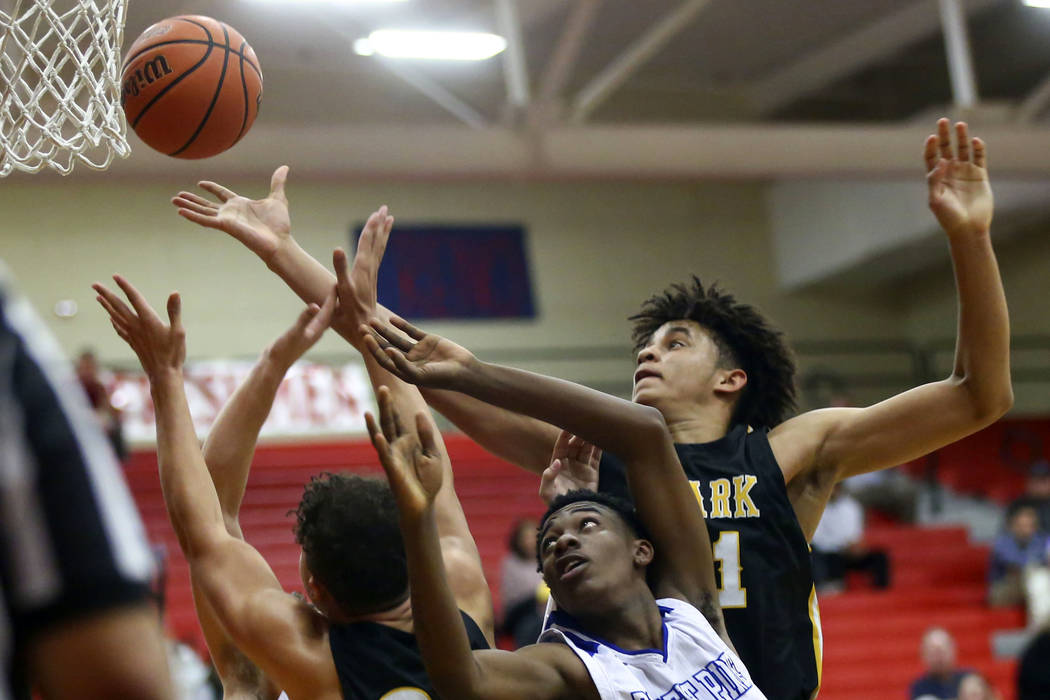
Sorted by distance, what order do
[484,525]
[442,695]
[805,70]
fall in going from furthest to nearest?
1. [805,70]
2. [484,525]
3. [442,695]

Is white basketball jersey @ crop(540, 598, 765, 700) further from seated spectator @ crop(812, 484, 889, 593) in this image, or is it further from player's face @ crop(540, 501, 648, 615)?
seated spectator @ crop(812, 484, 889, 593)

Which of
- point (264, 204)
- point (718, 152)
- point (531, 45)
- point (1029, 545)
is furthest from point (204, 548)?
point (531, 45)

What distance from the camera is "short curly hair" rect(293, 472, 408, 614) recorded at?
2.34 meters

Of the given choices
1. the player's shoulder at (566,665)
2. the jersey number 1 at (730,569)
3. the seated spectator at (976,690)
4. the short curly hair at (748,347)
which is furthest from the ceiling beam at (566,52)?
the player's shoulder at (566,665)

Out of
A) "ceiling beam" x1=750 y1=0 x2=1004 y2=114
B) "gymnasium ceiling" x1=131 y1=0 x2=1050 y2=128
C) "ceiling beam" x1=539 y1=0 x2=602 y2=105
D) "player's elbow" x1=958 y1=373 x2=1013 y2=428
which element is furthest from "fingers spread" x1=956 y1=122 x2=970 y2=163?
"ceiling beam" x1=750 y1=0 x2=1004 y2=114

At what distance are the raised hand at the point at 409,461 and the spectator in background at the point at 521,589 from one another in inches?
230

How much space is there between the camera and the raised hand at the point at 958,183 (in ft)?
9.30

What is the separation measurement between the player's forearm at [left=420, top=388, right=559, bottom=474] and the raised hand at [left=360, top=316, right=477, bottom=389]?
0.59 metres

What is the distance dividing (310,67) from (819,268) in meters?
6.04

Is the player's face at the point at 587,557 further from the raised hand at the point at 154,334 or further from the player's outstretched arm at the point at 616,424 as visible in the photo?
the raised hand at the point at 154,334

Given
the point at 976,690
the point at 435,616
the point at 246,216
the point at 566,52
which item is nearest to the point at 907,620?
the point at 976,690

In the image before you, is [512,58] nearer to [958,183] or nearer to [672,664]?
[958,183]

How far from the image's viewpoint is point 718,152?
9078mm

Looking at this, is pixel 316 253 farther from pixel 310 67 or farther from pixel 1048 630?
pixel 1048 630
